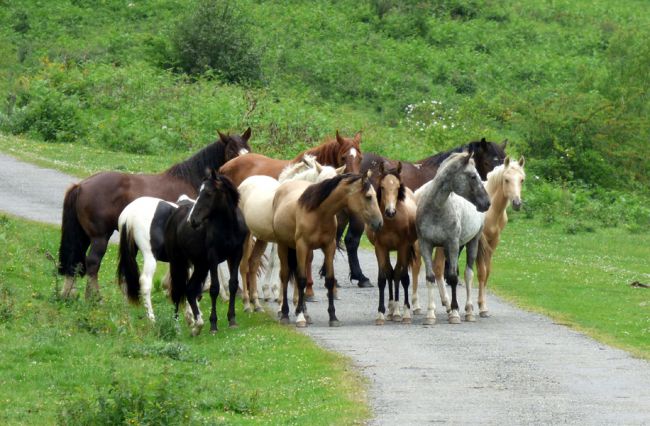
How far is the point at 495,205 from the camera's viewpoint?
59.3 feet

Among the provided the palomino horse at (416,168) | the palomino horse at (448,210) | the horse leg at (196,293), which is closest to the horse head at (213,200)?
the horse leg at (196,293)

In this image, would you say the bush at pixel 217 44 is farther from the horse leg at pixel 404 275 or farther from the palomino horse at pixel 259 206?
the horse leg at pixel 404 275

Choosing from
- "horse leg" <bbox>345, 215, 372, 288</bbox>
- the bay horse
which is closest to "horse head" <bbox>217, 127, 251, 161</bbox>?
"horse leg" <bbox>345, 215, 372, 288</bbox>

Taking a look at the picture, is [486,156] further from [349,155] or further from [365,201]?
[365,201]

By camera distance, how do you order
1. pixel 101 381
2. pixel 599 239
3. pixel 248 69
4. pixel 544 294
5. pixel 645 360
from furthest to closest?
pixel 248 69 → pixel 599 239 → pixel 544 294 → pixel 645 360 → pixel 101 381

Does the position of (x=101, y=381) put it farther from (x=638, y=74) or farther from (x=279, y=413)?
(x=638, y=74)

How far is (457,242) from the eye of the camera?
1680cm

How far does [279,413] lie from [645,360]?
185 inches

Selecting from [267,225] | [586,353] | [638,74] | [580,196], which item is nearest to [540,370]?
[586,353]

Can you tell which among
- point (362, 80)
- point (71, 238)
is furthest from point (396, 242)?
point (362, 80)

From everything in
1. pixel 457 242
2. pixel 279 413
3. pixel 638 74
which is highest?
pixel 638 74

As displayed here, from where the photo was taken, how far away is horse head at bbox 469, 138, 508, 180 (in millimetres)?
19594

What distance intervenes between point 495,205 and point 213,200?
4.29 meters

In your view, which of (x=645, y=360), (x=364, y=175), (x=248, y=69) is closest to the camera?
(x=645, y=360)
